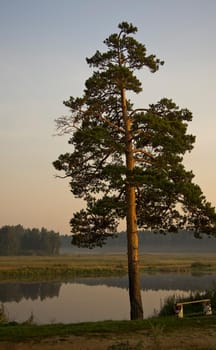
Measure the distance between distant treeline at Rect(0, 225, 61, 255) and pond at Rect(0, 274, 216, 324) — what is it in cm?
8455

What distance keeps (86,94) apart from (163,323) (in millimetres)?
10957

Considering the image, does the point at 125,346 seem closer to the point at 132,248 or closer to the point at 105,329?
the point at 105,329

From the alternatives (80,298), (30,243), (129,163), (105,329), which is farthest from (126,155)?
(30,243)

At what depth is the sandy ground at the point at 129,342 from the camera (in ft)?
39.0

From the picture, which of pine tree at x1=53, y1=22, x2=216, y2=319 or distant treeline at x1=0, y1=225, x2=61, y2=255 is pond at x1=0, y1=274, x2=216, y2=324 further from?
distant treeline at x1=0, y1=225, x2=61, y2=255

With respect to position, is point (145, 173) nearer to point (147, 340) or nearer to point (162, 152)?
point (162, 152)

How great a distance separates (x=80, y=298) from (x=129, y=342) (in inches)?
1036

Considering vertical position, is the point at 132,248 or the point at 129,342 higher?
the point at 132,248

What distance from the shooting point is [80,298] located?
3797cm

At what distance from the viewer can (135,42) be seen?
2173cm

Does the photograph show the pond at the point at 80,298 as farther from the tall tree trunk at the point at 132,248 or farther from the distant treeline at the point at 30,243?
the distant treeline at the point at 30,243

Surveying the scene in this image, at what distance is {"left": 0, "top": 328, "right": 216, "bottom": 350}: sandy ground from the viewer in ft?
39.0

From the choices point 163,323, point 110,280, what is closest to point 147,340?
point 163,323

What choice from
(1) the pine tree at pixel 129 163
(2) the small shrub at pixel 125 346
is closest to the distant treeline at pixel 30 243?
(1) the pine tree at pixel 129 163
